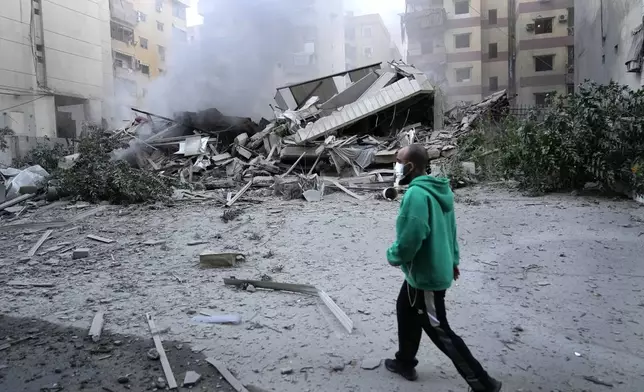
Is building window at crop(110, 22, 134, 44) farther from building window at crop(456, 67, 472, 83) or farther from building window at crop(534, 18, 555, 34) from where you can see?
building window at crop(534, 18, 555, 34)

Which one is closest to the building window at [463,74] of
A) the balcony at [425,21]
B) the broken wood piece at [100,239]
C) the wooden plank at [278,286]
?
the balcony at [425,21]

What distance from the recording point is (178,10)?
38938 millimetres

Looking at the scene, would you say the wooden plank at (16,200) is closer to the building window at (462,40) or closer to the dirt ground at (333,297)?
the dirt ground at (333,297)

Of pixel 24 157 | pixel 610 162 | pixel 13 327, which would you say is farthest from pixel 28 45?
pixel 610 162

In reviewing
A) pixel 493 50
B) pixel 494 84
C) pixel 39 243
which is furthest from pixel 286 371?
pixel 493 50

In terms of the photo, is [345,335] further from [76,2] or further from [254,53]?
[76,2]

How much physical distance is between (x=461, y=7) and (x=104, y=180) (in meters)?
30.2

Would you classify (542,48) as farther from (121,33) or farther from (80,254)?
(80,254)

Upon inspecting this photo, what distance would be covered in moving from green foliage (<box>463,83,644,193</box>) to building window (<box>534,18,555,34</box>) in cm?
2566

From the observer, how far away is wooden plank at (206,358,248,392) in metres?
2.49

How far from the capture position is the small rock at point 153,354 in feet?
9.33

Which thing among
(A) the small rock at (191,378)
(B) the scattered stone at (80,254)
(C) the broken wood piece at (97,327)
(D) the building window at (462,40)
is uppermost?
(D) the building window at (462,40)

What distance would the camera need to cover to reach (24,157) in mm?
15586

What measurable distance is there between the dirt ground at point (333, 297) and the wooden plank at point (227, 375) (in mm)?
51
